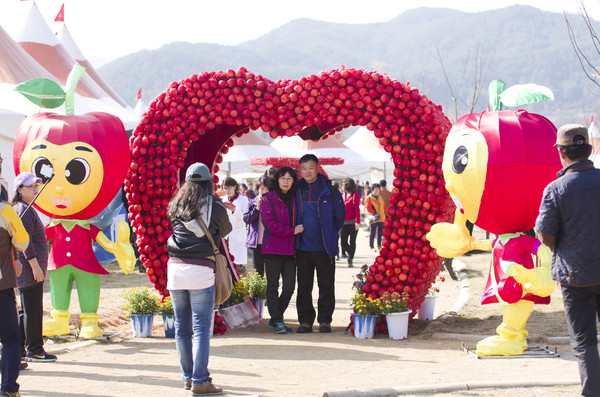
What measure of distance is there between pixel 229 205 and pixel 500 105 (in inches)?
206

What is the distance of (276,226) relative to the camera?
8.39m

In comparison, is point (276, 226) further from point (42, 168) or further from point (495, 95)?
point (495, 95)

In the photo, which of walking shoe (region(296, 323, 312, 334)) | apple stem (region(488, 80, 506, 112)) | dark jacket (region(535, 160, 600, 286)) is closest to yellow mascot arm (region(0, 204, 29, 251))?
walking shoe (region(296, 323, 312, 334))

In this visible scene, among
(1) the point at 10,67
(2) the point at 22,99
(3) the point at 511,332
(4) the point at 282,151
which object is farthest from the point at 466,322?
(4) the point at 282,151

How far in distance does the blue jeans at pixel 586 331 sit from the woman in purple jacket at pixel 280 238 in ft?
12.8

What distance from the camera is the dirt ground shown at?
231 inches

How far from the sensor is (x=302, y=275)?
28.2 ft

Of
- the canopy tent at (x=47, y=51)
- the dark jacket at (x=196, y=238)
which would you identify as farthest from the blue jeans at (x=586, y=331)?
the canopy tent at (x=47, y=51)

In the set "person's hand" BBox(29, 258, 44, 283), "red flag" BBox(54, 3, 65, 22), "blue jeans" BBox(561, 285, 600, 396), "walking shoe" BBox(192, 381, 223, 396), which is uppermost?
"red flag" BBox(54, 3, 65, 22)

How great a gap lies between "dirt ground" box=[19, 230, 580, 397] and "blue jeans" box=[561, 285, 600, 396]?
0.65m

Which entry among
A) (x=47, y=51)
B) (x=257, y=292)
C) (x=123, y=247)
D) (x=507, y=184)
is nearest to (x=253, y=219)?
(x=257, y=292)

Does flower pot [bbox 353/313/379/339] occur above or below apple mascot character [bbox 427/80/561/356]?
below

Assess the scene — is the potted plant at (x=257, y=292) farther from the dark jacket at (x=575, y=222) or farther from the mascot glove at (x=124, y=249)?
the dark jacket at (x=575, y=222)

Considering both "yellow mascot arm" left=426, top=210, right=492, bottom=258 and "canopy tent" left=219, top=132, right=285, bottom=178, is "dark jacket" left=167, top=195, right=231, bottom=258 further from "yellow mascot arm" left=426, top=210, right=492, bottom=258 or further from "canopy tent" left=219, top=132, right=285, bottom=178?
"canopy tent" left=219, top=132, right=285, bottom=178
